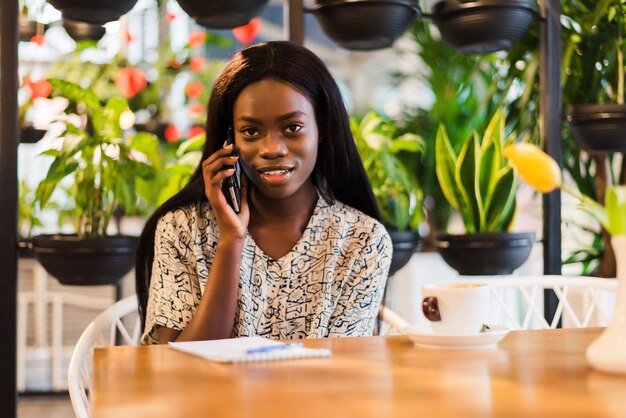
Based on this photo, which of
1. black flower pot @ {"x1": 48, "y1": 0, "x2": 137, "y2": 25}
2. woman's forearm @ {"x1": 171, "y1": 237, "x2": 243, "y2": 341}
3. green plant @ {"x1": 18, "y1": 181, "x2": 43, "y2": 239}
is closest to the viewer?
woman's forearm @ {"x1": 171, "y1": 237, "x2": 243, "y2": 341}

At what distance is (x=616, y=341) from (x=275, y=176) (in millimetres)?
848

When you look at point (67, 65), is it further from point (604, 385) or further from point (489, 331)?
point (604, 385)

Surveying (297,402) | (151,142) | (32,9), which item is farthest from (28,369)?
(297,402)

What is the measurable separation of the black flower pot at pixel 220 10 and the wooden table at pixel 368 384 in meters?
1.23

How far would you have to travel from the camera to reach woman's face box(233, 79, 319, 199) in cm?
176

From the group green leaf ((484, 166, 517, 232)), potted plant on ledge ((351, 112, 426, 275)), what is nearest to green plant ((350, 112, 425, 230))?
potted plant on ledge ((351, 112, 426, 275))

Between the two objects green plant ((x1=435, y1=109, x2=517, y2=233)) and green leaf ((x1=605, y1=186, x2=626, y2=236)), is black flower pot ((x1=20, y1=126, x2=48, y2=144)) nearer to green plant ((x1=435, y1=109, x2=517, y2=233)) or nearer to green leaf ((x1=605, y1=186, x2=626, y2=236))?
green plant ((x1=435, y1=109, x2=517, y2=233))

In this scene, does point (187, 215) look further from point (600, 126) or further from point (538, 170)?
point (600, 126)

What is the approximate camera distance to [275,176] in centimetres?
177

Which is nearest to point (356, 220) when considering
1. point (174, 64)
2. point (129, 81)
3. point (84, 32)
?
point (84, 32)

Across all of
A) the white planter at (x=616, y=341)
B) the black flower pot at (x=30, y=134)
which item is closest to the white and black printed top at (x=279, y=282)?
the white planter at (x=616, y=341)

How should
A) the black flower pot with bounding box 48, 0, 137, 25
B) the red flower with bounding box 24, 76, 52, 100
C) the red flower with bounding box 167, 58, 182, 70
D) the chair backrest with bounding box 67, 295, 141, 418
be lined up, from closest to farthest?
the chair backrest with bounding box 67, 295, 141, 418
the black flower pot with bounding box 48, 0, 137, 25
the red flower with bounding box 24, 76, 52, 100
the red flower with bounding box 167, 58, 182, 70

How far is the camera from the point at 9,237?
2.22 meters

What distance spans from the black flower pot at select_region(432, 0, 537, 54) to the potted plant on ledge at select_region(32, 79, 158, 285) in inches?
36.8
